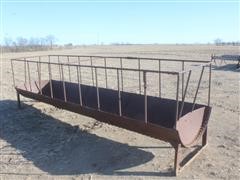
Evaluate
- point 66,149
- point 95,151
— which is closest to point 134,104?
point 95,151

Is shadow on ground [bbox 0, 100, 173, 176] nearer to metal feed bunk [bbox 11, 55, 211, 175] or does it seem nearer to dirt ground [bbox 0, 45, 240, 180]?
dirt ground [bbox 0, 45, 240, 180]

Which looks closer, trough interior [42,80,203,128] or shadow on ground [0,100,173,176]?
shadow on ground [0,100,173,176]

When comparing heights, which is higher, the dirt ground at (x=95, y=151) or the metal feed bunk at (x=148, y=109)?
the metal feed bunk at (x=148, y=109)

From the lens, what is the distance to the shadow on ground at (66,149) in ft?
16.7

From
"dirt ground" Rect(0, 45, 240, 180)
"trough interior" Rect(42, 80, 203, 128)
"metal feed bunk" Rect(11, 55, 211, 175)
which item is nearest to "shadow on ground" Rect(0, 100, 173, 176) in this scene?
"dirt ground" Rect(0, 45, 240, 180)

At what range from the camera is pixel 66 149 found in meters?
5.87

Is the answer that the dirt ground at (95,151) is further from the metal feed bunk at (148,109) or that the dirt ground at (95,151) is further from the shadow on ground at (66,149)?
the metal feed bunk at (148,109)

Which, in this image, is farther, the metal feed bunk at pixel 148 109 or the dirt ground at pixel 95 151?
the dirt ground at pixel 95 151

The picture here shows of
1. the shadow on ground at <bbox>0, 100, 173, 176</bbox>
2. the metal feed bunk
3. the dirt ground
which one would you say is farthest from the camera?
the shadow on ground at <bbox>0, 100, 173, 176</bbox>

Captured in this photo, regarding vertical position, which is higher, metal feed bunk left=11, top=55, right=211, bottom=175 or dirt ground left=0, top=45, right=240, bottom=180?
metal feed bunk left=11, top=55, right=211, bottom=175

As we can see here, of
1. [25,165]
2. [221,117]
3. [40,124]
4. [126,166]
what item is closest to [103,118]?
[126,166]

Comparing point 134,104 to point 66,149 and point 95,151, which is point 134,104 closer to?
point 95,151

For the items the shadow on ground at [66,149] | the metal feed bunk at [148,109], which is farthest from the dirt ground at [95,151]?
the metal feed bunk at [148,109]

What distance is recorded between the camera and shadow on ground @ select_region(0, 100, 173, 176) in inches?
201
